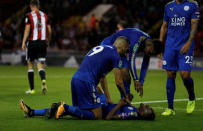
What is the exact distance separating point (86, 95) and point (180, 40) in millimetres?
1964

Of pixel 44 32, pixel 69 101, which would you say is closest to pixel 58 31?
pixel 44 32

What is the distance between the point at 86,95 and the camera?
7.25 meters

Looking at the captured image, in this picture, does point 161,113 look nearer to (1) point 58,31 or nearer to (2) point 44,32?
(2) point 44,32

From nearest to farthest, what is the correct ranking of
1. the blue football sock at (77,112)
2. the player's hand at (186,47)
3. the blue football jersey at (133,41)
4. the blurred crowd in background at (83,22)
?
the blue football sock at (77,112)
the player's hand at (186,47)
the blue football jersey at (133,41)
the blurred crowd in background at (83,22)

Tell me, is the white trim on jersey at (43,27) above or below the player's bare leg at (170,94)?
above

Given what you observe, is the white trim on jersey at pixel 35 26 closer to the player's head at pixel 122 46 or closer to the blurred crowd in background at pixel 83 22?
the player's head at pixel 122 46

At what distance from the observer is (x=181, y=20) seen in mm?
8125

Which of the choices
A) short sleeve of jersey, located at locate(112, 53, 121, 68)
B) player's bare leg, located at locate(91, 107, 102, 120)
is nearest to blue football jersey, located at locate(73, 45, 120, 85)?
short sleeve of jersey, located at locate(112, 53, 121, 68)

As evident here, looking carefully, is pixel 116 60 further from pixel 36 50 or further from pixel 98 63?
pixel 36 50

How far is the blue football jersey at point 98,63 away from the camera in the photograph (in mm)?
7191

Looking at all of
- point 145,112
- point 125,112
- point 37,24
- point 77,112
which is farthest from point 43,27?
point 145,112

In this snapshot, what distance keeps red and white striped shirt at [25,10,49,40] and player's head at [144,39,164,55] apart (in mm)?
4624

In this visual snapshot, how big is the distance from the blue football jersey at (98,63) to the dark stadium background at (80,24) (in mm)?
13923

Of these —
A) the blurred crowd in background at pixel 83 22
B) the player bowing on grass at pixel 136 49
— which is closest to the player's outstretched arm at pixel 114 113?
the player bowing on grass at pixel 136 49
